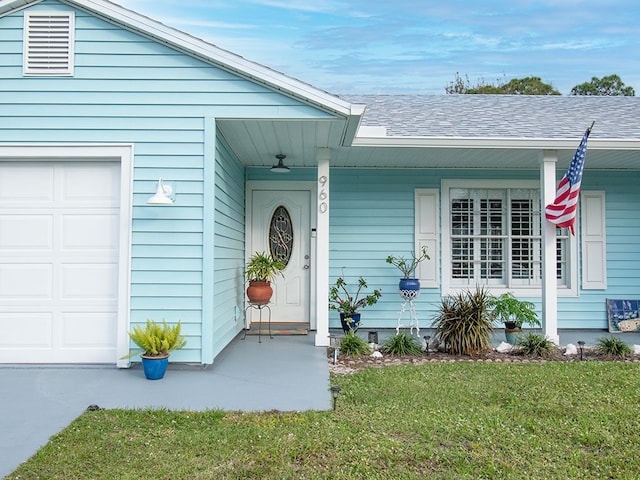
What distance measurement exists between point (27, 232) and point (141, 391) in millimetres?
2201

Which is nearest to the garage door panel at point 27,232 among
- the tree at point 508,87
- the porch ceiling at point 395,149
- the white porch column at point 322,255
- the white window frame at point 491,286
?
the porch ceiling at point 395,149

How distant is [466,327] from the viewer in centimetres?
611

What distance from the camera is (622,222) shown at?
8008 mm

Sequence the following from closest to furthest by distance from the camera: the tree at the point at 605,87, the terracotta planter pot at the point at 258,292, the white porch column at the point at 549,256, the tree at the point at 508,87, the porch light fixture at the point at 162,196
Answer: the porch light fixture at the point at 162,196, the white porch column at the point at 549,256, the terracotta planter pot at the point at 258,292, the tree at the point at 508,87, the tree at the point at 605,87

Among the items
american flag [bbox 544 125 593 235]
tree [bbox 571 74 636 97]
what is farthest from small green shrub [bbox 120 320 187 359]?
tree [bbox 571 74 636 97]

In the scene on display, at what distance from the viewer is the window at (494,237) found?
798 centimetres

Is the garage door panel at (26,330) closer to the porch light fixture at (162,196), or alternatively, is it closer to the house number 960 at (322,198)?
the porch light fixture at (162,196)

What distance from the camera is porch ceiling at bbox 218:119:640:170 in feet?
19.1

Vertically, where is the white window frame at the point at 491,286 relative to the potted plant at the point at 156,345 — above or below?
above

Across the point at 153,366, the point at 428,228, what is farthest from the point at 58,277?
the point at 428,228

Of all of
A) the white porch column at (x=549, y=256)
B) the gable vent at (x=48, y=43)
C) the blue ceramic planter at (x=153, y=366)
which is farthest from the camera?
the white porch column at (x=549, y=256)

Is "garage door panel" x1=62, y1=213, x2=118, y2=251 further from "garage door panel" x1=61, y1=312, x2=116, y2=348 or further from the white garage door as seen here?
"garage door panel" x1=61, y1=312, x2=116, y2=348

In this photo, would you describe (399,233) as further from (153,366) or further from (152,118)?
(153,366)

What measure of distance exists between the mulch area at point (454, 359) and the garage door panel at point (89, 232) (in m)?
2.65
